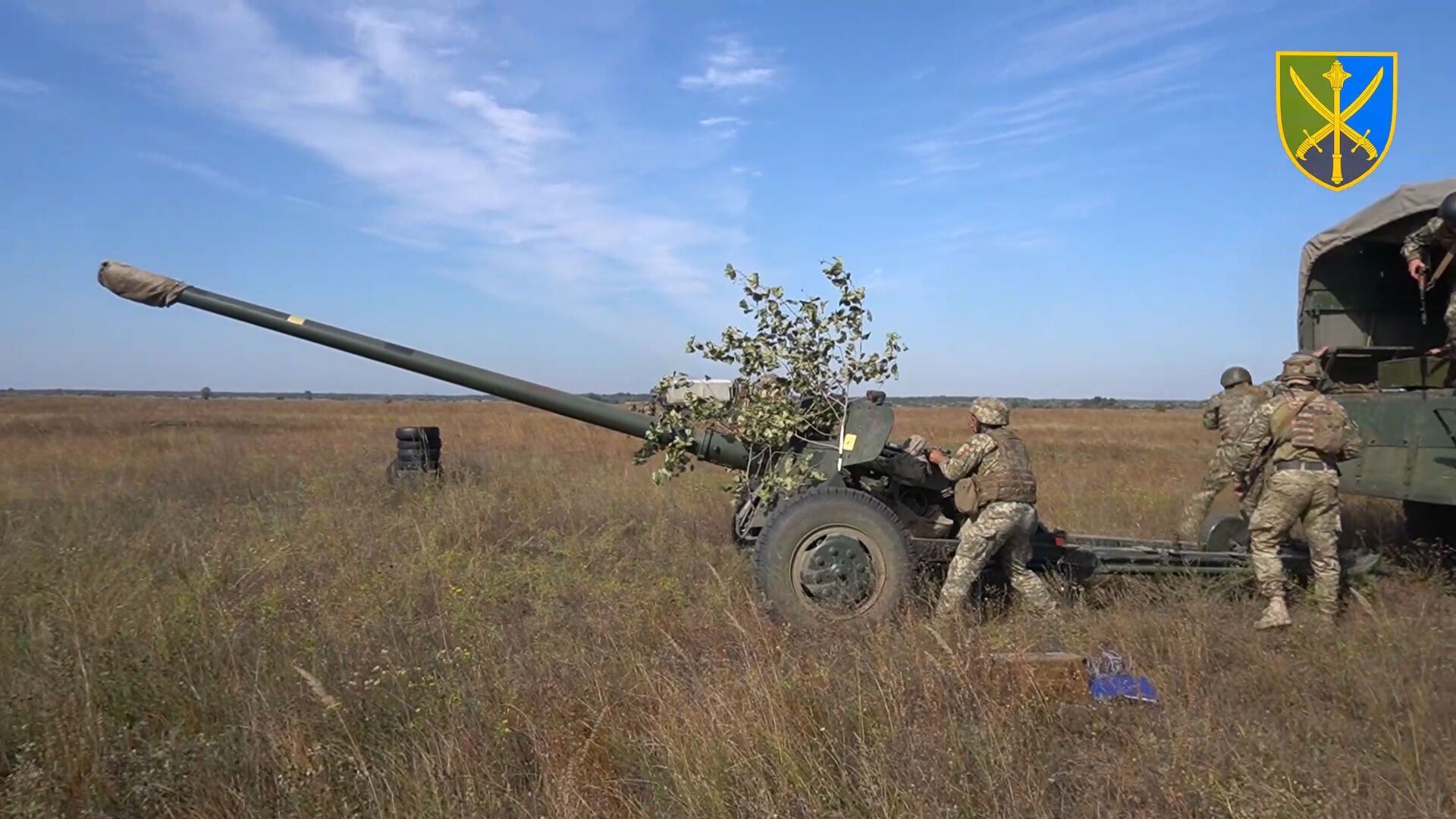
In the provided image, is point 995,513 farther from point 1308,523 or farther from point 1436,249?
point 1436,249

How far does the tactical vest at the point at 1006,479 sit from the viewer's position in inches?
201

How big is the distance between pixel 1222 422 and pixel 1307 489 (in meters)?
3.06

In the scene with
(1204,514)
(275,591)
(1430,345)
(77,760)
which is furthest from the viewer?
(1204,514)

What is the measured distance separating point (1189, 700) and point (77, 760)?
4.05 metres

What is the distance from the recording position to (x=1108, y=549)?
5.65m

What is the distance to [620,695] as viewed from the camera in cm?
362

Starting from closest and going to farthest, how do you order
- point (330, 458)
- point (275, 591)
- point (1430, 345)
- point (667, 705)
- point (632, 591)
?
point (667, 705)
point (275, 591)
point (632, 591)
point (1430, 345)
point (330, 458)

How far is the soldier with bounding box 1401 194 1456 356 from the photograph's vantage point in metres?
5.51

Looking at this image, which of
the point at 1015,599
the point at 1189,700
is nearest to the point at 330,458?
the point at 1015,599

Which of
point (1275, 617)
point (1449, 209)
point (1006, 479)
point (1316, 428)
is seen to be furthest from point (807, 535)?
point (1449, 209)

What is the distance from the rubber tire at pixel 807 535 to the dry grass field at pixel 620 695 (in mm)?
186

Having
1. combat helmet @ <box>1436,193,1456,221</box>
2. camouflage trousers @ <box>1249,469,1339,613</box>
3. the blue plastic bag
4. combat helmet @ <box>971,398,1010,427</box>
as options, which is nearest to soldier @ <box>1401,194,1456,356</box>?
combat helmet @ <box>1436,193,1456,221</box>

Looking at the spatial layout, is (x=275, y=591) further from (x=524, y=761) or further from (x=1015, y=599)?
(x=1015, y=599)

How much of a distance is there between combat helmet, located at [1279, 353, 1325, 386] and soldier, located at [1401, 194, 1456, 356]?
0.96m
